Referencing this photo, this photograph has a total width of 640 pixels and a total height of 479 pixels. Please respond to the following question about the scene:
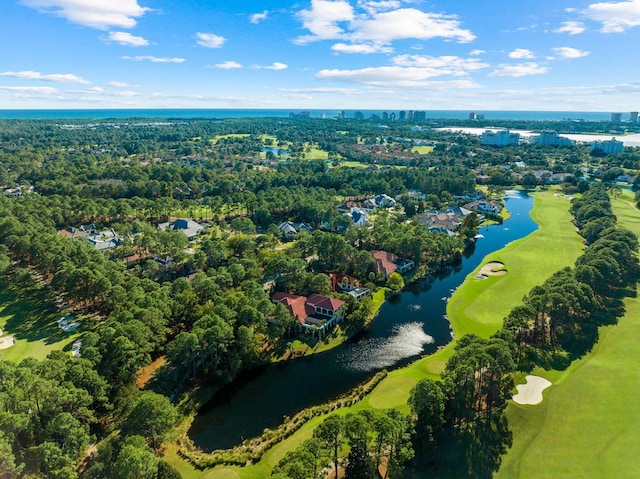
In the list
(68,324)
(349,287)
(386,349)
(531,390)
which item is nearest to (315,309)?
(349,287)

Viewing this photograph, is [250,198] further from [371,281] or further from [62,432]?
[62,432]

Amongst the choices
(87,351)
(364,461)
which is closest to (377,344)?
(364,461)

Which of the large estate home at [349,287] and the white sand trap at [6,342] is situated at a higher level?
the large estate home at [349,287]

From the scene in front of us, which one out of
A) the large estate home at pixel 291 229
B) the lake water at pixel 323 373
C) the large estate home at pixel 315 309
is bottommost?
the lake water at pixel 323 373

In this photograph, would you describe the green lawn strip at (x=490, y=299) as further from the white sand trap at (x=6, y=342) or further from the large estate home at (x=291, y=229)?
the large estate home at (x=291, y=229)

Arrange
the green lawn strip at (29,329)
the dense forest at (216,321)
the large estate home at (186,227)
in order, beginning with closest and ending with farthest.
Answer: the dense forest at (216,321)
the green lawn strip at (29,329)
the large estate home at (186,227)

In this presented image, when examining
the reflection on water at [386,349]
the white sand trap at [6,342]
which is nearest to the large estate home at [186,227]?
the white sand trap at [6,342]

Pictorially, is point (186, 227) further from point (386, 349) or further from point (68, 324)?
point (386, 349)
